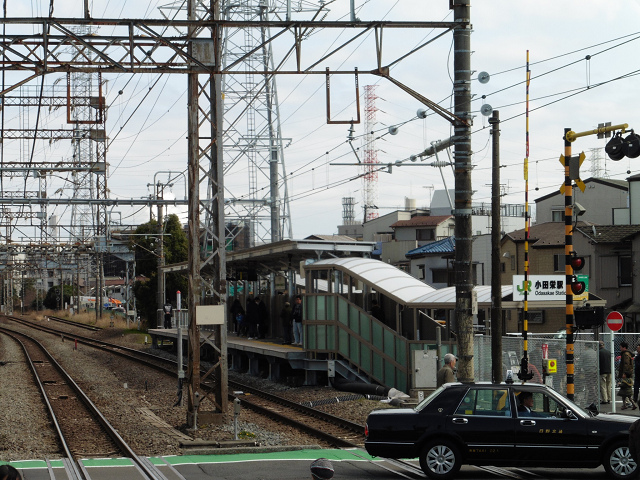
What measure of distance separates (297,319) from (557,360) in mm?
9262

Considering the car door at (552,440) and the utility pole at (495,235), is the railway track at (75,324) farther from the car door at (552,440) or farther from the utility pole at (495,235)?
the car door at (552,440)

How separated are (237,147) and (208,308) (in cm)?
2418

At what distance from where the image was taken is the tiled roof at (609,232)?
1653 inches

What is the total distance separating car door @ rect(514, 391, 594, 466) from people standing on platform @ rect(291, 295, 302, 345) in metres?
14.8

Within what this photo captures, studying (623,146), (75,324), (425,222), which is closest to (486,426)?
(623,146)

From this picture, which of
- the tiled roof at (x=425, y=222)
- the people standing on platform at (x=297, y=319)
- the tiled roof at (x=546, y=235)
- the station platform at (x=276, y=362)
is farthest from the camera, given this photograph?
the tiled roof at (x=425, y=222)

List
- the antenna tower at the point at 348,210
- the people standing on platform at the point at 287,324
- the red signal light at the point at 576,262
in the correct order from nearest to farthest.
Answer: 1. the red signal light at the point at 576,262
2. the people standing on platform at the point at 287,324
3. the antenna tower at the point at 348,210

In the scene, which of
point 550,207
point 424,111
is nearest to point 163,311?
point 550,207

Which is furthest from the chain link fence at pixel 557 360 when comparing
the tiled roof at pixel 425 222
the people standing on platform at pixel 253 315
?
the tiled roof at pixel 425 222

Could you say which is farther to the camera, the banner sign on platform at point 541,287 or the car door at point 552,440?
the banner sign on platform at point 541,287

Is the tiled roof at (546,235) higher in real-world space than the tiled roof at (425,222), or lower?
lower

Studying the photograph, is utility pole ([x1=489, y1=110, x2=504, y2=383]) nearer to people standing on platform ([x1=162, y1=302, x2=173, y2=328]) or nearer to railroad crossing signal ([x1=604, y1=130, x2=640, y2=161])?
railroad crossing signal ([x1=604, y1=130, x2=640, y2=161])

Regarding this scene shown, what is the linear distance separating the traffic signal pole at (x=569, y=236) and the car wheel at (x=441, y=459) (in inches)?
184

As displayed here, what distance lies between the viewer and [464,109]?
14547 millimetres
